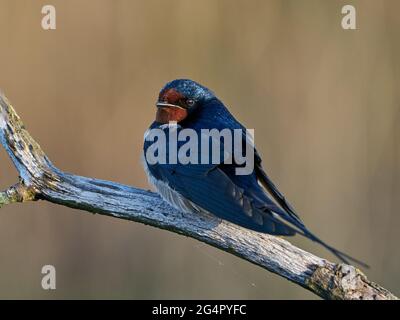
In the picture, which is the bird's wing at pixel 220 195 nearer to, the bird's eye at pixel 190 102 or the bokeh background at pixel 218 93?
the bird's eye at pixel 190 102

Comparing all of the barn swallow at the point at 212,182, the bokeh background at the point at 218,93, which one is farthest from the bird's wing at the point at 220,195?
the bokeh background at the point at 218,93

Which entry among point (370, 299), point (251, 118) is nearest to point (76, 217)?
point (251, 118)

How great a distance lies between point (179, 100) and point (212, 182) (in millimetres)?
434

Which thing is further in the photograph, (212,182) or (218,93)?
(218,93)

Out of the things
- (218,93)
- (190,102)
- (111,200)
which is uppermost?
(218,93)

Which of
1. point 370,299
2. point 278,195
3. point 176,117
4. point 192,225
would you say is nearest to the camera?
point 370,299

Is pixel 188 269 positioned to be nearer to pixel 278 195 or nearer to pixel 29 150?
pixel 278 195

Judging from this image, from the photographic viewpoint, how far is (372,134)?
10.6 feet

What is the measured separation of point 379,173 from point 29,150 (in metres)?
1.82

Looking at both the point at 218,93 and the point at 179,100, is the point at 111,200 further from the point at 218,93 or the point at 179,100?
the point at 218,93

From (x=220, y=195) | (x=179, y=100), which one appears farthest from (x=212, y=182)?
(x=179, y=100)

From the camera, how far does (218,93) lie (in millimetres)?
3299

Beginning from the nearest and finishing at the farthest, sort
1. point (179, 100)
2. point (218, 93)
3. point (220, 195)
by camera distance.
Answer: point (220, 195)
point (179, 100)
point (218, 93)

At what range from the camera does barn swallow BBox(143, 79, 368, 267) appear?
1838 mm
